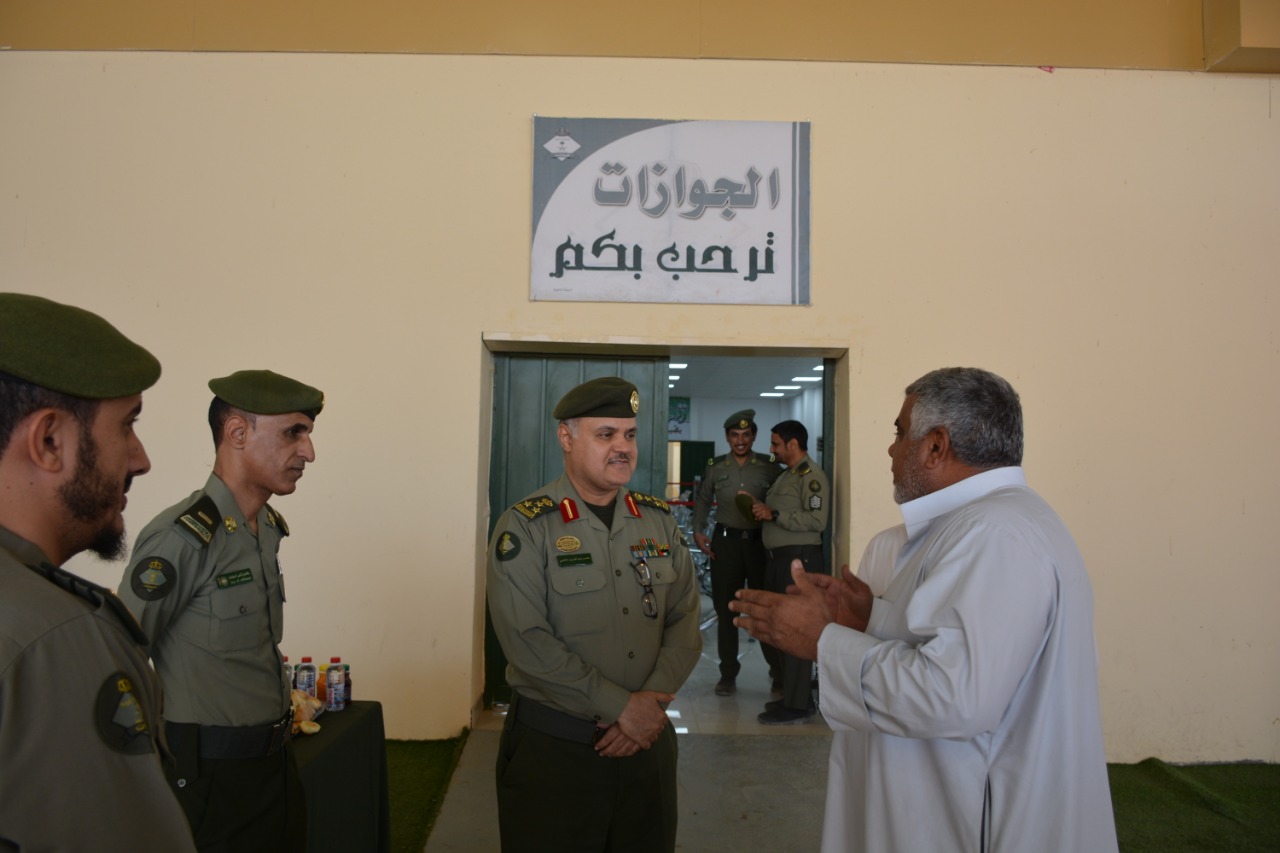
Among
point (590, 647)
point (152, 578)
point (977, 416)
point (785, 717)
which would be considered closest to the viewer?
point (977, 416)

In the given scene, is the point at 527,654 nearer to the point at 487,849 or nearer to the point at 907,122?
the point at 487,849

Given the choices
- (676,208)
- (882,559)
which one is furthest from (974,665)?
(676,208)

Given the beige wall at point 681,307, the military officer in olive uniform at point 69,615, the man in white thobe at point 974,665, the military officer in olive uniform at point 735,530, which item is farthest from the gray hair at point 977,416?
the military officer in olive uniform at point 735,530

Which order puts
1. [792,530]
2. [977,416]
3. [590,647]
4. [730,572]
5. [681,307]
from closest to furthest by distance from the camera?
[977,416], [590,647], [681,307], [792,530], [730,572]

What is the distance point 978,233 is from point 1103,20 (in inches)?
51.3

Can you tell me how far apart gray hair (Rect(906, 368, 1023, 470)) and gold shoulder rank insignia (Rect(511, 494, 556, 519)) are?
3.46 feet

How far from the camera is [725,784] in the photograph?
12.5 ft

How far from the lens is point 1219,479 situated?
4.29 metres

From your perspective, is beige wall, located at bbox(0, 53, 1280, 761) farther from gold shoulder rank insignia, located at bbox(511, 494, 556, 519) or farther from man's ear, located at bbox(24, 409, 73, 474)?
man's ear, located at bbox(24, 409, 73, 474)

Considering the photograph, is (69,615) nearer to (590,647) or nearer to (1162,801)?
(590,647)

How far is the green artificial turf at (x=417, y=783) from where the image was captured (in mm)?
3287

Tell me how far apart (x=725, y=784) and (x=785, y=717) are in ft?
2.91

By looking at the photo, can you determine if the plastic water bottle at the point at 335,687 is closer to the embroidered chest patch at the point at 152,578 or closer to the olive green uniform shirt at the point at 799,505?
the embroidered chest patch at the point at 152,578

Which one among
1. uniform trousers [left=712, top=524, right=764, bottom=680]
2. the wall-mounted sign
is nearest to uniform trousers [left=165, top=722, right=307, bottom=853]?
the wall-mounted sign
